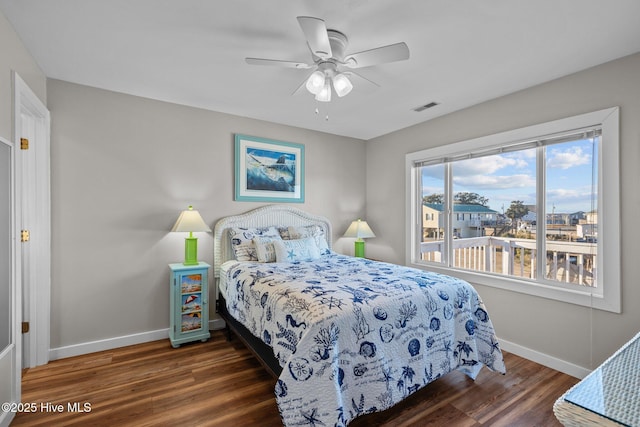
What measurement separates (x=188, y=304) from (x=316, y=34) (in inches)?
106

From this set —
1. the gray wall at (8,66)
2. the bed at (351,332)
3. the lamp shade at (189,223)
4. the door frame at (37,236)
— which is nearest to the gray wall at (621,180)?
the bed at (351,332)

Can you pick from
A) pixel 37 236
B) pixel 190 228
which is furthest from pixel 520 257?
pixel 37 236

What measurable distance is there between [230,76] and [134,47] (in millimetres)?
725

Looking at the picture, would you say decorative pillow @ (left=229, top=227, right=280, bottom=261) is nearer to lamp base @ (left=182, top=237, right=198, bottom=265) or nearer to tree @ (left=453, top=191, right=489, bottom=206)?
lamp base @ (left=182, top=237, right=198, bottom=265)

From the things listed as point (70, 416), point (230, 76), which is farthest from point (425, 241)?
point (70, 416)

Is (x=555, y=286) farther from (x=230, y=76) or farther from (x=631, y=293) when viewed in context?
(x=230, y=76)

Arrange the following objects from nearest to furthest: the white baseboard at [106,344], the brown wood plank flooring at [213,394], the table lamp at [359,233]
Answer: the brown wood plank flooring at [213,394] < the white baseboard at [106,344] < the table lamp at [359,233]

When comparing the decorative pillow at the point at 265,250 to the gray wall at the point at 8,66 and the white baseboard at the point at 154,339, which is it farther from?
the gray wall at the point at 8,66

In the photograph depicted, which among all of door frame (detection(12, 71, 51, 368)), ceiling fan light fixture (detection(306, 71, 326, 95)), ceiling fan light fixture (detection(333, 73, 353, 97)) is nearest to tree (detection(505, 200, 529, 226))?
ceiling fan light fixture (detection(333, 73, 353, 97))

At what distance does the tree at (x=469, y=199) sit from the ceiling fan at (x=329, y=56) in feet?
7.10

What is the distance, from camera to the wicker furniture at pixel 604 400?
0.54 metres

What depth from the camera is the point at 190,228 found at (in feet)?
9.62

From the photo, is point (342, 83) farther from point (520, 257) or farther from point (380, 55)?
point (520, 257)

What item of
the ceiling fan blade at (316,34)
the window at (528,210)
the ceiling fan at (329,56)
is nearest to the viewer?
the ceiling fan blade at (316,34)
